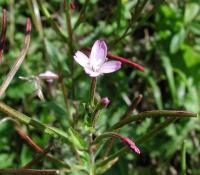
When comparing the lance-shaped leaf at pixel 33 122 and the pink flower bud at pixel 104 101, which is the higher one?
the pink flower bud at pixel 104 101

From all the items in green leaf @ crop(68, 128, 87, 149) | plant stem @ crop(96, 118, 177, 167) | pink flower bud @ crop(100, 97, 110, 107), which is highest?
pink flower bud @ crop(100, 97, 110, 107)

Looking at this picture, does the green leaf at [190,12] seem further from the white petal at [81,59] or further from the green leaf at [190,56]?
the white petal at [81,59]

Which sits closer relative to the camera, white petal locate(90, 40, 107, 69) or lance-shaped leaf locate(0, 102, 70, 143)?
lance-shaped leaf locate(0, 102, 70, 143)

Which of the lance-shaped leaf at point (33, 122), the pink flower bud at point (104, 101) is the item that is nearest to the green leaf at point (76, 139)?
the lance-shaped leaf at point (33, 122)

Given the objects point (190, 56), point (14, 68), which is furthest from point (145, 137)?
point (190, 56)

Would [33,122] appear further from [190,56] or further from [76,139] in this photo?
[190,56]

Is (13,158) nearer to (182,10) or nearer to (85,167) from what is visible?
(85,167)

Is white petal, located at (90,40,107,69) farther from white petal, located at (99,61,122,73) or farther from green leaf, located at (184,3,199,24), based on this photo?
green leaf, located at (184,3,199,24)

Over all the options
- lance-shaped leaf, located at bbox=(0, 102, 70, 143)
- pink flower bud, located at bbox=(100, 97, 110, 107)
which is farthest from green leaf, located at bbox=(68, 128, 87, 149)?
→ pink flower bud, located at bbox=(100, 97, 110, 107)
